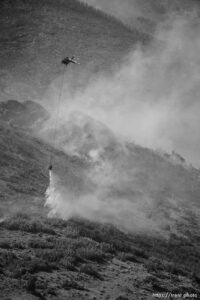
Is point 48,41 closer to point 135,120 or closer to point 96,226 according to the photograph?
point 135,120

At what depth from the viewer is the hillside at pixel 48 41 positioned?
82.1 metres

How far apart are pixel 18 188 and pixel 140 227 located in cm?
1109

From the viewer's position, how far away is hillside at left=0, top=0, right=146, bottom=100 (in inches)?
3231

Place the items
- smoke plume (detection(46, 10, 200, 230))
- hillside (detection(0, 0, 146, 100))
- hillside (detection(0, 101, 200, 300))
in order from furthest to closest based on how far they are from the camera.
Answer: hillside (detection(0, 0, 146, 100)) → smoke plume (detection(46, 10, 200, 230)) → hillside (detection(0, 101, 200, 300))

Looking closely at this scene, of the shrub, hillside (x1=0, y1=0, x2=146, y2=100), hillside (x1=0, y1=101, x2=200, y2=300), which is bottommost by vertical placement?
the shrub

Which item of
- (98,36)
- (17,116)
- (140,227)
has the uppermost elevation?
(98,36)

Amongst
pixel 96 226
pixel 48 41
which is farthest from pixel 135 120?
pixel 96 226

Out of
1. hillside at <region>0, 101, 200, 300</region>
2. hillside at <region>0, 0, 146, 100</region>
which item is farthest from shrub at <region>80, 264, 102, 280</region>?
hillside at <region>0, 0, 146, 100</region>

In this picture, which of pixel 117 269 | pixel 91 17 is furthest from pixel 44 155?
pixel 91 17

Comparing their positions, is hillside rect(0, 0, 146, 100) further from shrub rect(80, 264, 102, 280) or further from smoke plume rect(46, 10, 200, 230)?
shrub rect(80, 264, 102, 280)

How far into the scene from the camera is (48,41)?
317 feet

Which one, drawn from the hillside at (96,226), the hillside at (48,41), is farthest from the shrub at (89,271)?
the hillside at (48,41)

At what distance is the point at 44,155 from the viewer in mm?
45031

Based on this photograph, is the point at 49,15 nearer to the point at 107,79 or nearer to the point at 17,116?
the point at 107,79
